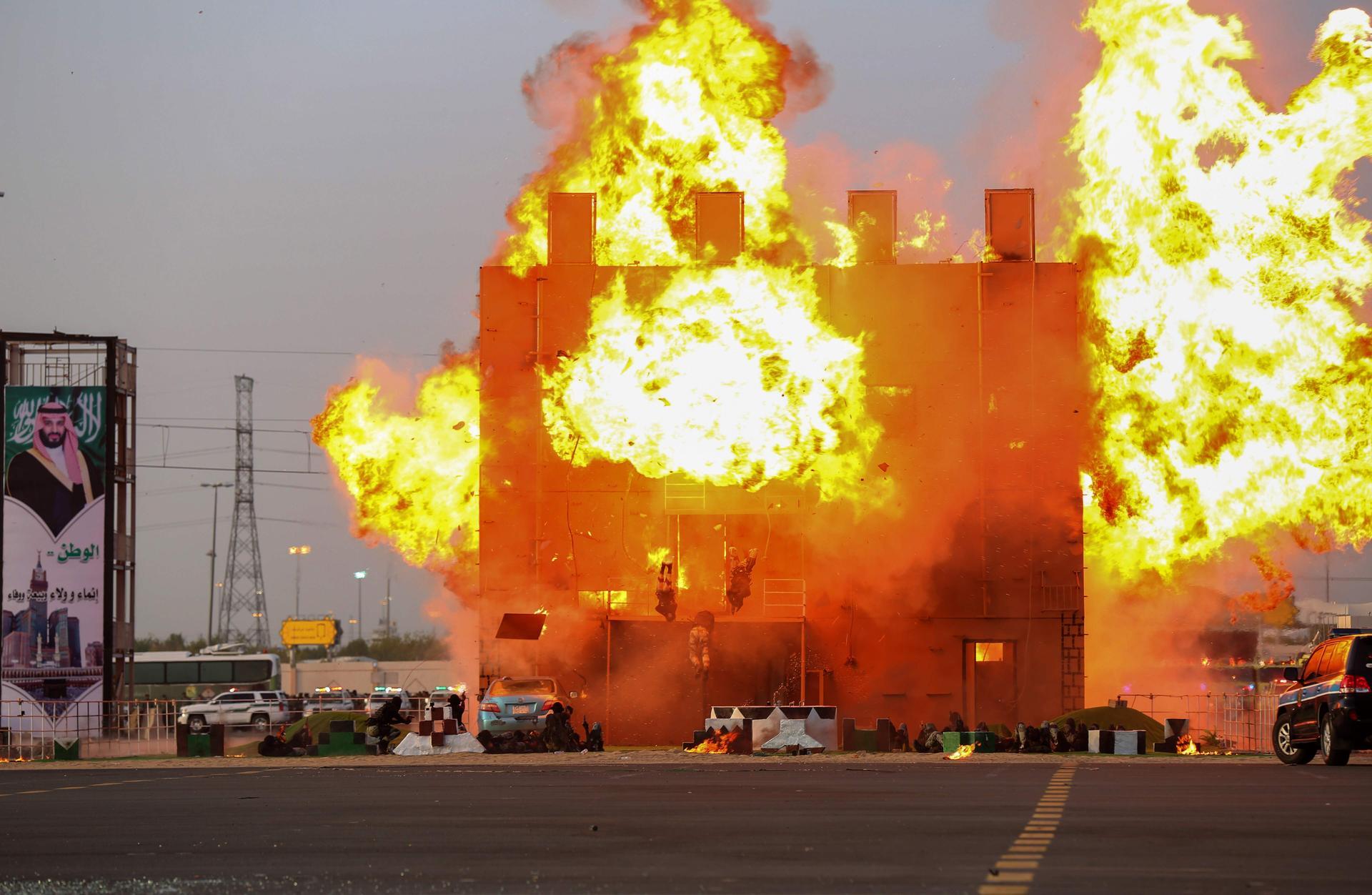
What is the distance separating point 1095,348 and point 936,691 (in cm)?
985

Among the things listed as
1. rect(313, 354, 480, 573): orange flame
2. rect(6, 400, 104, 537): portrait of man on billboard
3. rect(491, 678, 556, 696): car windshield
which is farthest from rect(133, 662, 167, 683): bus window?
rect(491, 678, 556, 696): car windshield

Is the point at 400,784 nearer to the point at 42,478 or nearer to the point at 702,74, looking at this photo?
the point at 702,74

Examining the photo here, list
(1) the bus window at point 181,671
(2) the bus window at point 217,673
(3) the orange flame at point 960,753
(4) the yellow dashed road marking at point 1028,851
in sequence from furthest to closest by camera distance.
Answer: (1) the bus window at point 181,671 < (2) the bus window at point 217,673 < (3) the orange flame at point 960,753 < (4) the yellow dashed road marking at point 1028,851

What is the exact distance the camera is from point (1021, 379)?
44.0m

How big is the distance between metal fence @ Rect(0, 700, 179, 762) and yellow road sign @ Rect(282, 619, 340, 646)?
74.8 metres

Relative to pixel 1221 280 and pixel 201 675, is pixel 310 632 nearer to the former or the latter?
pixel 201 675

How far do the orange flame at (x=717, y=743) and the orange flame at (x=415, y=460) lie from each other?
41.1 feet

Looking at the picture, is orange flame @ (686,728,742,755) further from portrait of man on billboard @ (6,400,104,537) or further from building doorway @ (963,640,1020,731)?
portrait of man on billboard @ (6,400,104,537)

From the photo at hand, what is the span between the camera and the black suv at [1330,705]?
85.6 feet

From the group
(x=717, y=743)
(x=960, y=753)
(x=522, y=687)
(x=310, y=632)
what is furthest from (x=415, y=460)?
(x=310, y=632)

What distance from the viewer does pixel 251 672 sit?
86312 mm

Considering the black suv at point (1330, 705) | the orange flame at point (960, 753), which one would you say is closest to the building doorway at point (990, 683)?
the orange flame at point (960, 753)

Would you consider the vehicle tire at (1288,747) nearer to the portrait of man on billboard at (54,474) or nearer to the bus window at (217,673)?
the portrait of man on billboard at (54,474)

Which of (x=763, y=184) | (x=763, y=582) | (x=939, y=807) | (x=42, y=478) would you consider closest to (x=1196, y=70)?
(x=763, y=184)
